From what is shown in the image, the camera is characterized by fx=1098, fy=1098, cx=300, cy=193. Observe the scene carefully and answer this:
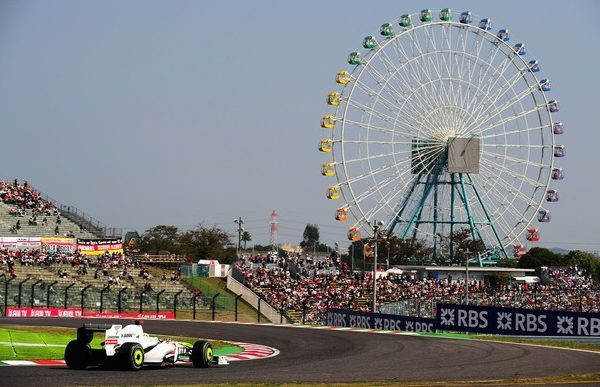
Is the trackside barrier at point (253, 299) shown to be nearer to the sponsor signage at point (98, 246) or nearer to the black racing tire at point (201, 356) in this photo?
the sponsor signage at point (98, 246)

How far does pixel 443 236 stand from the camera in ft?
391

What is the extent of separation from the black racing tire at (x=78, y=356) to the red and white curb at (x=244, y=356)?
60.4 inches

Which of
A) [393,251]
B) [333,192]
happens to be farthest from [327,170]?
[393,251]

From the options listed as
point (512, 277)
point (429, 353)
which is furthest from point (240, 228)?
point (429, 353)

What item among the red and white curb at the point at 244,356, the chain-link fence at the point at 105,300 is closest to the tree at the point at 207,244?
the chain-link fence at the point at 105,300

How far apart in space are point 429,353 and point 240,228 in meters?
93.0

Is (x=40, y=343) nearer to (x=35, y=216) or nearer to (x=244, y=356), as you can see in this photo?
(x=244, y=356)

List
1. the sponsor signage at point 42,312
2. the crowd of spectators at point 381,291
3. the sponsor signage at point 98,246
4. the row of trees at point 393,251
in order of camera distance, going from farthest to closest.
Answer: the row of trees at point 393,251 < the sponsor signage at point 98,246 < the crowd of spectators at point 381,291 < the sponsor signage at point 42,312

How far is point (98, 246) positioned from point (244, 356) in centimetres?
5333

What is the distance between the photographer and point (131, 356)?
87.5 feet

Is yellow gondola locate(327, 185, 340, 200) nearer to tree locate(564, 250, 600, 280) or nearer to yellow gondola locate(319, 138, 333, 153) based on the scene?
yellow gondola locate(319, 138, 333, 153)

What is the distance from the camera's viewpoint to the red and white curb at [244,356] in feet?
94.2

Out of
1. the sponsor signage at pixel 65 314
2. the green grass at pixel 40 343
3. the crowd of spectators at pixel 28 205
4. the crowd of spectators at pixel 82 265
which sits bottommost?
the green grass at pixel 40 343

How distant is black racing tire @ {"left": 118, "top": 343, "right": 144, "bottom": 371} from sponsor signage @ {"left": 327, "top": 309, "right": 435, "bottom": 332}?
2676cm
